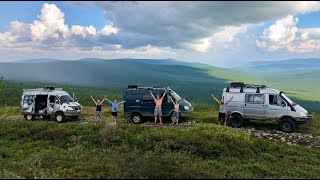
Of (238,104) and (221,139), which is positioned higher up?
(238,104)

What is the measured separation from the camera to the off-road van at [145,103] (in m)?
25.8

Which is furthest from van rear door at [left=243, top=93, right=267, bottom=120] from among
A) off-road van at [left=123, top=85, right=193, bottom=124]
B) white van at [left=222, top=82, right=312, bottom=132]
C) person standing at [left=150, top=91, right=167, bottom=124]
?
person standing at [left=150, top=91, right=167, bottom=124]

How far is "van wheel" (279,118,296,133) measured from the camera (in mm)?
22844

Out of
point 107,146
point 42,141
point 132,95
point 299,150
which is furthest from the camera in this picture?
point 132,95

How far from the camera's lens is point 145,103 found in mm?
26156

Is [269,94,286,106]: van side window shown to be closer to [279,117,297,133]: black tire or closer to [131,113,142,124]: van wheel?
[279,117,297,133]: black tire

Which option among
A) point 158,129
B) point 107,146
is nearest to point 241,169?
point 158,129

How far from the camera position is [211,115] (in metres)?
28.7

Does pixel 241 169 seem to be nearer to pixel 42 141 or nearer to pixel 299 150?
pixel 299 150

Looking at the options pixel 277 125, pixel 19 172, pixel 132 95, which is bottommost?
pixel 19 172

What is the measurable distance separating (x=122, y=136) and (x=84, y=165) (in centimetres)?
604

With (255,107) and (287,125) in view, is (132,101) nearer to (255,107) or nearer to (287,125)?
(255,107)

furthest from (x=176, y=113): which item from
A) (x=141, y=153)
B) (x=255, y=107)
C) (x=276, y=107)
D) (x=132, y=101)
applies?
(x=276, y=107)

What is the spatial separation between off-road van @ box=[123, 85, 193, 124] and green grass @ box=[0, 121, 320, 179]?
250cm
